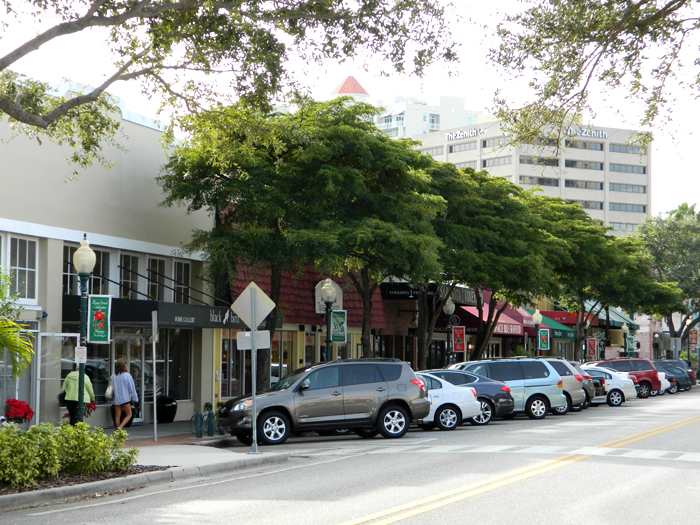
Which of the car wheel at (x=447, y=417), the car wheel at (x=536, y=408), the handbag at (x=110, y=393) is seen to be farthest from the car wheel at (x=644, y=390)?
the handbag at (x=110, y=393)

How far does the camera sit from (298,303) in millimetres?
28031

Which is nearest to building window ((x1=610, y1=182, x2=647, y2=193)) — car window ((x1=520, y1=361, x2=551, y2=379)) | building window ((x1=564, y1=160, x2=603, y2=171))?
building window ((x1=564, y1=160, x2=603, y2=171))

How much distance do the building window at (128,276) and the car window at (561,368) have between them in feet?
39.9

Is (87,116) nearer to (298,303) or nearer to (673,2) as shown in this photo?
(673,2)

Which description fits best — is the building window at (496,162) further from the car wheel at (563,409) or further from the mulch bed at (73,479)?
the mulch bed at (73,479)

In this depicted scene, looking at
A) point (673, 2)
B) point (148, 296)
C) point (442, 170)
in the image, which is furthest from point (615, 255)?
point (673, 2)

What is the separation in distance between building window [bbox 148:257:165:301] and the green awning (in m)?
30.0

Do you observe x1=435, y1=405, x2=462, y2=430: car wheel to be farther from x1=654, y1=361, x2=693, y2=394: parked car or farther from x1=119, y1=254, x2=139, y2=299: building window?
x1=654, y1=361, x2=693, y2=394: parked car

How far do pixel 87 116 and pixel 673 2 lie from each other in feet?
33.4

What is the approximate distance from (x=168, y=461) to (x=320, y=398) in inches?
184

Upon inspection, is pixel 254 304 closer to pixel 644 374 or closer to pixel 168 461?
pixel 168 461

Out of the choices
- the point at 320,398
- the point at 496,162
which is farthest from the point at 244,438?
the point at 496,162

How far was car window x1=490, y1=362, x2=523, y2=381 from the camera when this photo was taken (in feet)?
79.4

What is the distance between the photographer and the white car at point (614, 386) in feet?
100
